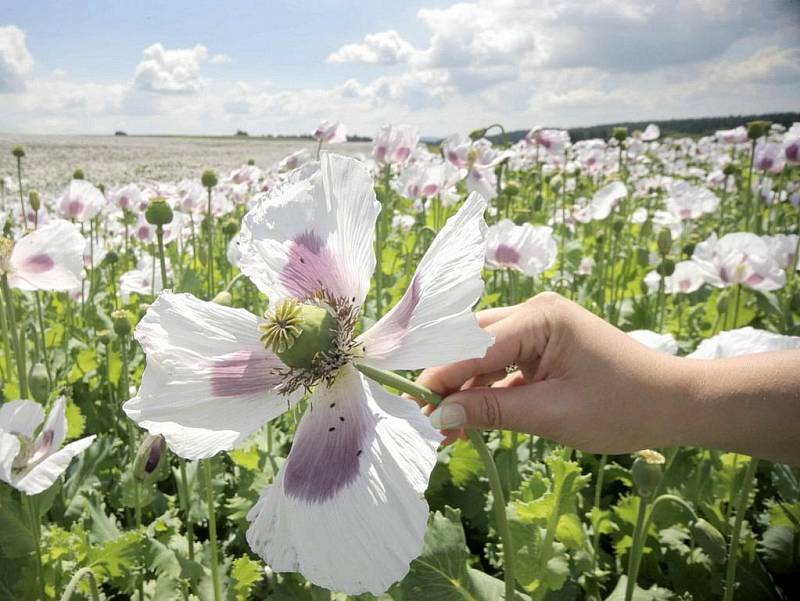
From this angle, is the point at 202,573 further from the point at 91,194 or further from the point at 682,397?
the point at 91,194

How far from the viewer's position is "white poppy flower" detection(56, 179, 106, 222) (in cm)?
412

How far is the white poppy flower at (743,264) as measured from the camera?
327 cm

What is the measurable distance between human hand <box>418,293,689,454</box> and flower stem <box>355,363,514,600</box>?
146 mm

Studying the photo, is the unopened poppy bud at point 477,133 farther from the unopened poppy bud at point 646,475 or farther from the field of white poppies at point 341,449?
the unopened poppy bud at point 646,475

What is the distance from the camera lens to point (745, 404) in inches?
56.9

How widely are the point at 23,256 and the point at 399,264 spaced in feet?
10.9

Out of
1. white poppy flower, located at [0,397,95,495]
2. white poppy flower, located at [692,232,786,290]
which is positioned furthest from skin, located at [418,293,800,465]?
white poppy flower, located at [692,232,786,290]

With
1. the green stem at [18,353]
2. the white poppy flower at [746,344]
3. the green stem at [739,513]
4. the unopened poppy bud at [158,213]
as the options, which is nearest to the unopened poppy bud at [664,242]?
the white poppy flower at [746,344]

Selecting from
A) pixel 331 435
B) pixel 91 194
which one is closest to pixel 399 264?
pixel 91 194

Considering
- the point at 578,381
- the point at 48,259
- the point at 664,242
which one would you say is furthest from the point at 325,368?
the point at 664,242

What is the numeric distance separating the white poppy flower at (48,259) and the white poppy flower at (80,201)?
1.76 metres

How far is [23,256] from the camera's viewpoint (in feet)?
7.88

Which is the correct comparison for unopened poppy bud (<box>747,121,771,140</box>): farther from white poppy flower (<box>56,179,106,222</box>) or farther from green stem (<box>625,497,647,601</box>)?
white poppy flower (<box>56,179,106,222</box>)

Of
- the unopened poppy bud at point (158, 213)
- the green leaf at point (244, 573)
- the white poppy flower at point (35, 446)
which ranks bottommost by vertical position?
the green leaf at point (244, 573)
